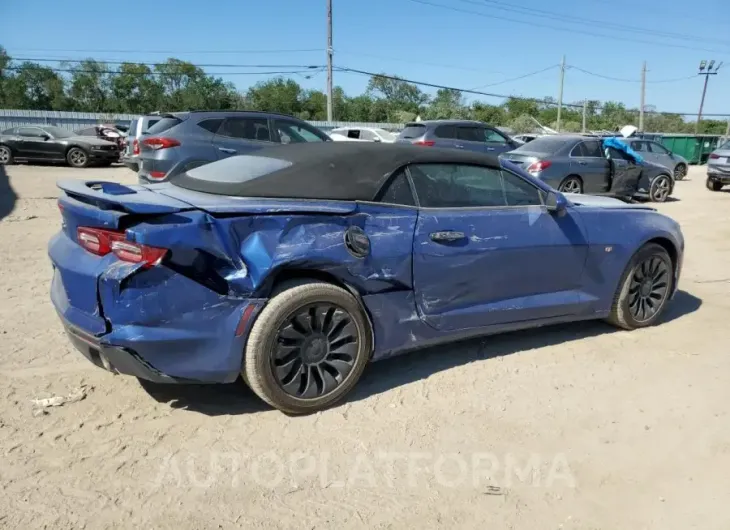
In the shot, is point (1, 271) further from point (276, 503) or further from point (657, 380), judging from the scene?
point (657, 380)

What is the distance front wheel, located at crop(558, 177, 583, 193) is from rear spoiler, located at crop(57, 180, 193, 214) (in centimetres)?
999

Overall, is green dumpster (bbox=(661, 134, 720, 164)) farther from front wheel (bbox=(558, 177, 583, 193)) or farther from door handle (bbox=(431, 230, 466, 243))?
door handle (bbox=(431, 230, 466, 243))

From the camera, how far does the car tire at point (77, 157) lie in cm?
1902

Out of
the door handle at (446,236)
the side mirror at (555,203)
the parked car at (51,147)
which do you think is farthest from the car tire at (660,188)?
the parked car at (51,147)

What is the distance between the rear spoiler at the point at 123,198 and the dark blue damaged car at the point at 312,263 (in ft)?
0.04

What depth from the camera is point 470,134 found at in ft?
48.2

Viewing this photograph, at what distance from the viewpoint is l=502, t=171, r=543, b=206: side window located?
13.0 feet

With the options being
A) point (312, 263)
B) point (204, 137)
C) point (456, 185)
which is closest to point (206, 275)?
point (312, 263)

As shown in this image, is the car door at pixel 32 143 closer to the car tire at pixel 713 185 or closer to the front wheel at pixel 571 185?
the front wheel at pixel 571 185

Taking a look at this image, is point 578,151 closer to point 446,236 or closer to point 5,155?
point 446,236

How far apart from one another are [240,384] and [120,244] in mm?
1242

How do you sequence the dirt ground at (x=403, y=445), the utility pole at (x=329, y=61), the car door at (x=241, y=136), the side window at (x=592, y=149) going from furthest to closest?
the utility pole at (x=329, y=61) < the side window at (x=592, y=149) < the car door at (x=241, y=136) < the dirt ground at (x=403, y=445)

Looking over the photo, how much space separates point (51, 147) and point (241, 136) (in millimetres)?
12764

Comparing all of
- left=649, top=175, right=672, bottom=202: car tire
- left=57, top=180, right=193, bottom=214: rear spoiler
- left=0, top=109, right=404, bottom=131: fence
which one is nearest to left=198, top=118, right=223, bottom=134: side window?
A: left=57, top=180, right=193, bottom=214: rear spoiler
